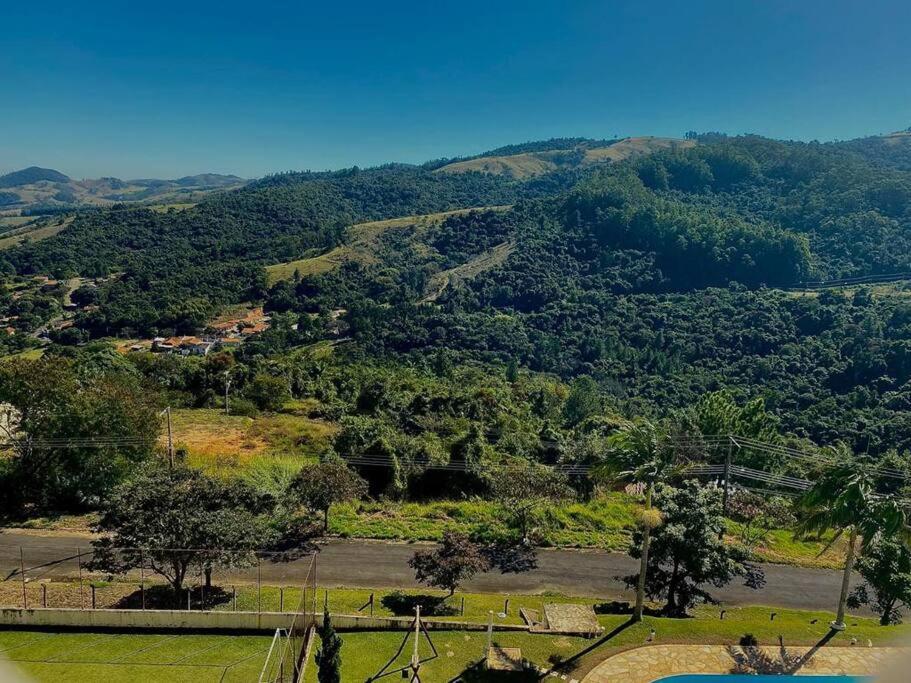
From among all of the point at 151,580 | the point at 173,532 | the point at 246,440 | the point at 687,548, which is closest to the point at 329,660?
the point at 173,532

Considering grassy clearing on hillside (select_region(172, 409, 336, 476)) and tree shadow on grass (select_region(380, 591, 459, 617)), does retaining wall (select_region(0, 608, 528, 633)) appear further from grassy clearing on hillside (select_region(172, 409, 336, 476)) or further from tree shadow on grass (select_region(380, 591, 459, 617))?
grassy clearing on hillside (select_region(172, 409, 336, 476))

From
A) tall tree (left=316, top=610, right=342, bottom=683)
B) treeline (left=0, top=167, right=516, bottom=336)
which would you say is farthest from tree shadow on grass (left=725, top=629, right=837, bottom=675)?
treeline (left=0, top=167, right=516, bottom=336)

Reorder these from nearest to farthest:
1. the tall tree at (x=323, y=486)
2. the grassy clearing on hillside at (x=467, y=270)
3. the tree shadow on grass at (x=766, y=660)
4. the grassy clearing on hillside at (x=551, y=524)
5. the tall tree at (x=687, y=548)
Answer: the tree shadow on grass at (x=766, y=660) < the tall tree at (x=687, y=548) < the tall tree at (x=323, y=486) < the grassy clearing on hillside at (x=551, y=524) < the grassy clearing on hillside at (x=467, y=270)

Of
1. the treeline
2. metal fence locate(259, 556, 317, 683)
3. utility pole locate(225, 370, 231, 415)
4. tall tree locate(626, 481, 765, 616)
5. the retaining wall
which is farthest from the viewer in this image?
the treeline

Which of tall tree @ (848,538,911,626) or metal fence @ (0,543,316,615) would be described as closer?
tall tree @ (848,538,911,626)

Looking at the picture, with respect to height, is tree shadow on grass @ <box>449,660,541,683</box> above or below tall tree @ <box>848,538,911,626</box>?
below

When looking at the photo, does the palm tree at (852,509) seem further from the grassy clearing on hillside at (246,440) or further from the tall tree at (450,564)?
the grassy clearing on hillside at (246,440)

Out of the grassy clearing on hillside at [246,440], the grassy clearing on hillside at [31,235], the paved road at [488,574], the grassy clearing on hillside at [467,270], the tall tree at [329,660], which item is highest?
the grassy clearing on hillside at [31,235]

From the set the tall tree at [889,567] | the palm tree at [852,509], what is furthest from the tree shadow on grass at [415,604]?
the tall tree at [889,567]

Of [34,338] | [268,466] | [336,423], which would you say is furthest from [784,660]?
[34,338]
